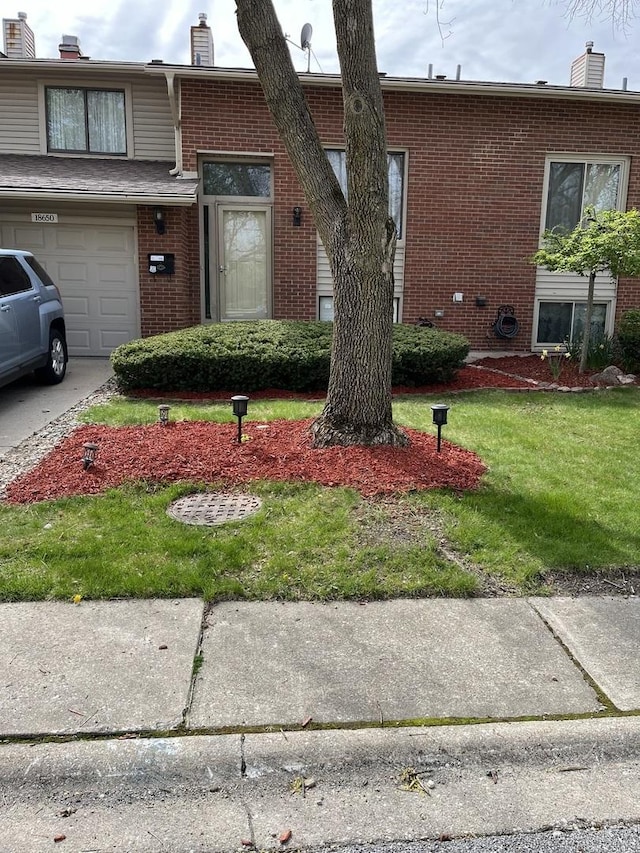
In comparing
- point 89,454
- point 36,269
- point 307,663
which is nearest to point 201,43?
point 36,269

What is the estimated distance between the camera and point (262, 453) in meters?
5.79

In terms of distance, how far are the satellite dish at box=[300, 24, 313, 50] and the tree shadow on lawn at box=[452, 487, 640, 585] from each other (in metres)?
10.3

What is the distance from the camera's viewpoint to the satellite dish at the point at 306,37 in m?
12.0

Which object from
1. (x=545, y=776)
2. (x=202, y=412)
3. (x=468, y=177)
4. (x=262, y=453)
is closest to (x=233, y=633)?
(x=545, y=776)

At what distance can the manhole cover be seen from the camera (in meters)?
4.58

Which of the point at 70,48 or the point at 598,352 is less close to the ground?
the point at 70,48

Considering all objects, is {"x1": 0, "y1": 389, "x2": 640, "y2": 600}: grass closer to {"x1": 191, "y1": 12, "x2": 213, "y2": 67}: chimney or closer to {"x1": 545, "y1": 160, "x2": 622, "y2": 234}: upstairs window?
{"x1": 545, "y1": 160, "x2": 622, "y2": 234}: upstairs window

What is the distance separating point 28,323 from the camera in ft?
27.7

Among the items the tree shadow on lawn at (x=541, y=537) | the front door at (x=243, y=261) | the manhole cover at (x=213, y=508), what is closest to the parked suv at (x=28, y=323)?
the front door at (x=243, y=261)

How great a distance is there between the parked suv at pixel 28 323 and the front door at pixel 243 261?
3.51 m

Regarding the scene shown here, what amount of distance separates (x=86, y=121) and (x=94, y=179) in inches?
83.2

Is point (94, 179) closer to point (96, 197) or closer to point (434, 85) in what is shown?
point (96, 197)

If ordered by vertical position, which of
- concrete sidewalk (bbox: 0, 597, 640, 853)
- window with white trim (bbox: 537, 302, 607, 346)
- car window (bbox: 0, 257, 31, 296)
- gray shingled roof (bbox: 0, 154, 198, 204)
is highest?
gray shingled roof (bbox: 0, 154, 198, 204)

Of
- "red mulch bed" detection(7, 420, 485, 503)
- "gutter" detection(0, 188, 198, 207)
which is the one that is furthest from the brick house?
"red mulch bed" detection(7, 420, 485, 503)
